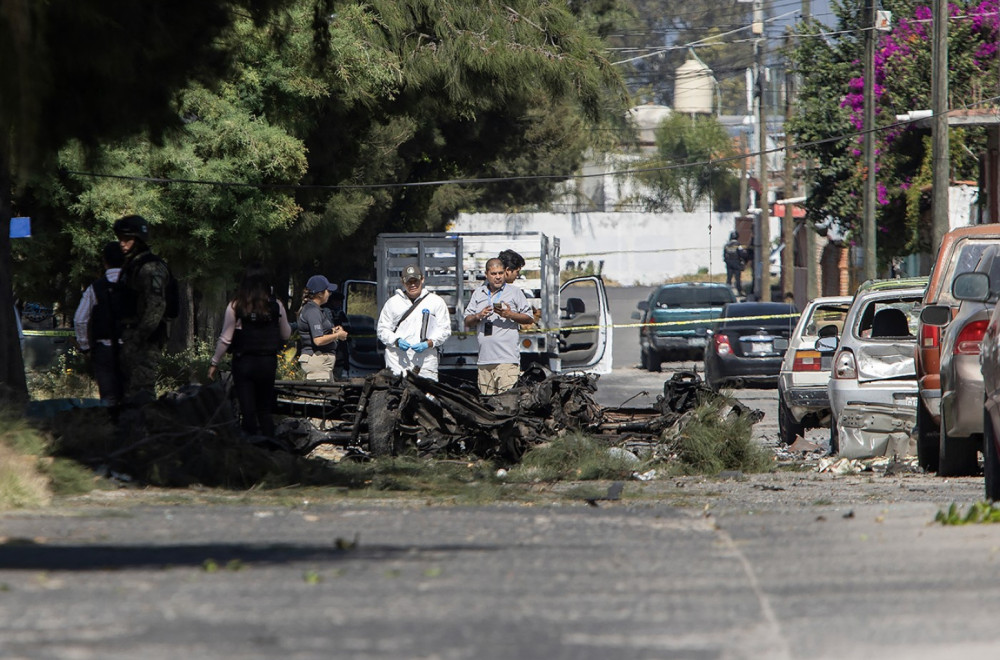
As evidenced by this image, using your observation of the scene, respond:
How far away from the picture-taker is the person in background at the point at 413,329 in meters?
13.4

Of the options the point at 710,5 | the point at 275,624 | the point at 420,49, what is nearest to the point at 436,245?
the point at 420,49

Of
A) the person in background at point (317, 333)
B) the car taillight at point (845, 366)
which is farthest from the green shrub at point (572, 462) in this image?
the person in background at point (317, 333)

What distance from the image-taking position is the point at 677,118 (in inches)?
3625

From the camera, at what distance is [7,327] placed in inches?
378

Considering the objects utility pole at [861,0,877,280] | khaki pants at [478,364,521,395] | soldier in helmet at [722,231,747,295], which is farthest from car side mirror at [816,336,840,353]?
soldier in helmet at [722,231,747,295]

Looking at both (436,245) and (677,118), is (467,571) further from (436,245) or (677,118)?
(677,118)

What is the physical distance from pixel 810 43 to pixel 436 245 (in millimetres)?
14704

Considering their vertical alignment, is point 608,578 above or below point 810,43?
below

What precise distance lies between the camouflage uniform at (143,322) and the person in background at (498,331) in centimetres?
370

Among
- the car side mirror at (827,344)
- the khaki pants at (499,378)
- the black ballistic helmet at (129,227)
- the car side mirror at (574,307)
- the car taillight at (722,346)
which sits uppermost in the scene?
the black ballistic helmet at (129,227)

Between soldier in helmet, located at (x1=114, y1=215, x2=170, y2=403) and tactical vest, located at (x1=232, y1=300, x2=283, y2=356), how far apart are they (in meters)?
0.58

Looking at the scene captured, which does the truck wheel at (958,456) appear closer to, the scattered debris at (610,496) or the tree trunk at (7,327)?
the scattered debris at (610,496)

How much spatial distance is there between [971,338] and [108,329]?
243 inches

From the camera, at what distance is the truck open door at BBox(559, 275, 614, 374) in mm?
20688
